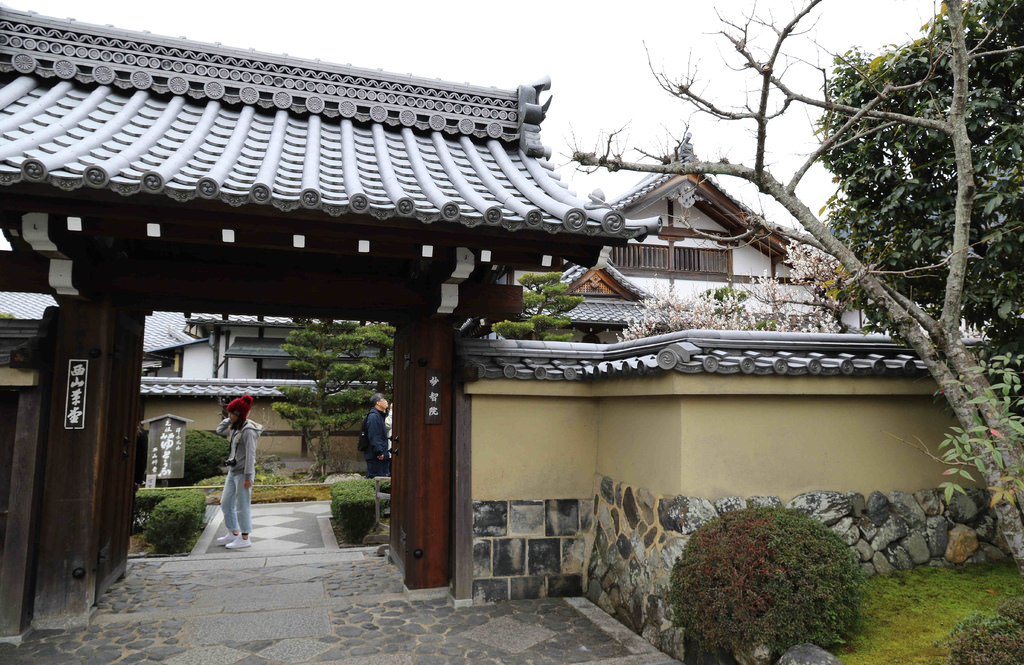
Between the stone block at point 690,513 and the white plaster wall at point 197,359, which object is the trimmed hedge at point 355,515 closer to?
the stone block at point 690,513

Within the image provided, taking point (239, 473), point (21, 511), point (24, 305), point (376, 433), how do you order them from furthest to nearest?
1. point (24, 305)
2. point (376, 433)
3. point (239, 473)
4. point (21, 511)

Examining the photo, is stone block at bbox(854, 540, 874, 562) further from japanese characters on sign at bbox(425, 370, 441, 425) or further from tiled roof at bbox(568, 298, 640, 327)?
tiled roof at bbox(568, 298, 640, 327)

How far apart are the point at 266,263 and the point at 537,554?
388cm

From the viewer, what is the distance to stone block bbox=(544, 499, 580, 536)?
658 centimetres

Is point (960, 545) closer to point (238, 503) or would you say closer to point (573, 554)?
point (573, 554)

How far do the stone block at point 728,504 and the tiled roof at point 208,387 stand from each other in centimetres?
1392

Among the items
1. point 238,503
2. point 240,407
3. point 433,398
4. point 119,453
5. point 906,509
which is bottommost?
point 238,503

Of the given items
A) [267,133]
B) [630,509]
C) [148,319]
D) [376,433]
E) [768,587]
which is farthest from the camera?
[148,319]

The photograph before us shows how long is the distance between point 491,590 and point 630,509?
1620 mm

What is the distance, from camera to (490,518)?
6.41 m

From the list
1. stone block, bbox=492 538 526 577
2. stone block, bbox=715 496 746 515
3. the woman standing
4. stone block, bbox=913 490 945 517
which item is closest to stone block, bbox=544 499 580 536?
stone block, bbox=492 538 526 577

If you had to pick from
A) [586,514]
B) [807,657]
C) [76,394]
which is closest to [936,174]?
[807,657]

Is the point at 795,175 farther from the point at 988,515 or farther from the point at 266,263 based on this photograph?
the point at 266,263

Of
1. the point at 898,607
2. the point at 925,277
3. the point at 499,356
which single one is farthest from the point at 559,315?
the point at 898,607
